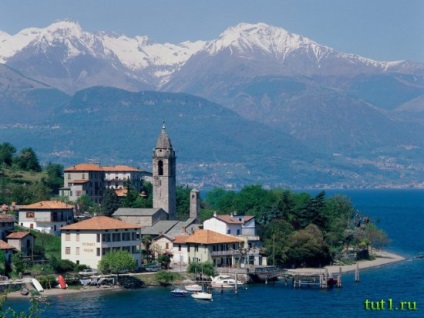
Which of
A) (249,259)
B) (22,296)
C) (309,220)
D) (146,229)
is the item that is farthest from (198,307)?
(309,220)

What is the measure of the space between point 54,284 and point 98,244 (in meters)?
8.02

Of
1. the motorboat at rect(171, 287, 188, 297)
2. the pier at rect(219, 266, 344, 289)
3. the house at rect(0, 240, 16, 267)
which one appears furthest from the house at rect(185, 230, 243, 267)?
the house at rect(0, 240, 16, 267)

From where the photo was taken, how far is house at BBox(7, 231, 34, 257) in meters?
104

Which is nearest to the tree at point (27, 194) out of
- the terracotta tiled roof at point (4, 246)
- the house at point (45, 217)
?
the house at point (45, 217)

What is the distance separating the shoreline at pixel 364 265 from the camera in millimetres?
114000

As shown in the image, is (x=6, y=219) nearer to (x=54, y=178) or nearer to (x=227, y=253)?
(x=227, y=253)

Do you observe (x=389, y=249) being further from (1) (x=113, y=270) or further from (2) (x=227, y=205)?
(1) (x=113, y=270)

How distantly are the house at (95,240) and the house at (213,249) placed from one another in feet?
18.4

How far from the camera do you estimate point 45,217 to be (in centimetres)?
11425

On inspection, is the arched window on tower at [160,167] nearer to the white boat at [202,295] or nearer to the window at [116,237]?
the window at [116,237]

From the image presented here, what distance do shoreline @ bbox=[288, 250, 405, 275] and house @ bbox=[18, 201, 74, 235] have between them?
22.7 metres

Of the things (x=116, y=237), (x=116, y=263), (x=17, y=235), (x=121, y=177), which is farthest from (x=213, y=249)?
(x=121, y=177)

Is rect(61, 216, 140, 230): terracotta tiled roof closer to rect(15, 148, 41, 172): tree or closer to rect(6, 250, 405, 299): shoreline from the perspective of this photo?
rect(6, 250, 405, 299): shoreline

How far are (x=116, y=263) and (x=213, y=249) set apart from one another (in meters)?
12.0
